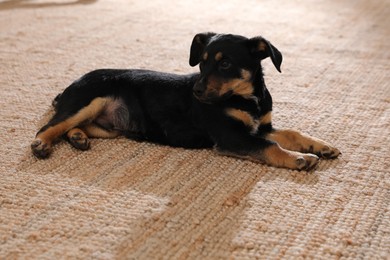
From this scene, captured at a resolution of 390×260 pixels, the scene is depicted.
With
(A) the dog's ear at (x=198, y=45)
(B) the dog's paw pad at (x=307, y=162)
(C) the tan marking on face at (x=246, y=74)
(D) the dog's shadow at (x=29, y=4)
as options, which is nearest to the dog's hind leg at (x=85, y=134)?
(A) the dog's ear at (x=198, y=45)

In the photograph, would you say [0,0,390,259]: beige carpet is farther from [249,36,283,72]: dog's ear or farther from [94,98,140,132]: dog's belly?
[249,36,283,72]: dog's ear

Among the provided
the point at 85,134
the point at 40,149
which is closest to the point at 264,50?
the point at 85,134

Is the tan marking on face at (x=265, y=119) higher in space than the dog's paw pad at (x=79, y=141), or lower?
higher

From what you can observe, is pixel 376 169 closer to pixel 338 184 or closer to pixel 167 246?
pixel 338 184

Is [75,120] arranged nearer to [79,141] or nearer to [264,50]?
[79,141]

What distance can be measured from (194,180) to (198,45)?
504mm

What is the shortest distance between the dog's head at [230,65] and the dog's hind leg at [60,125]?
1.29ft

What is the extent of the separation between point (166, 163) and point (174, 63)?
1.05 metres

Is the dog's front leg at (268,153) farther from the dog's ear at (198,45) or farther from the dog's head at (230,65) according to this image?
the dog's ear at (198,45)

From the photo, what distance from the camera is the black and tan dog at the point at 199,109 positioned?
180cm

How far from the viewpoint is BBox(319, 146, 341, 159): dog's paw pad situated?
1.86 metres

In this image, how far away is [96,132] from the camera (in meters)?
2.02

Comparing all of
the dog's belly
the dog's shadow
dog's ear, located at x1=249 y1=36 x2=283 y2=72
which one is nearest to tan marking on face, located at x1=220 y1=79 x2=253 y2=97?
dog's ear, located at x1=249 y1=36 x2=283 y2=72

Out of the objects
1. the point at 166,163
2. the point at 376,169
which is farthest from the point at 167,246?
the point at 376,169
